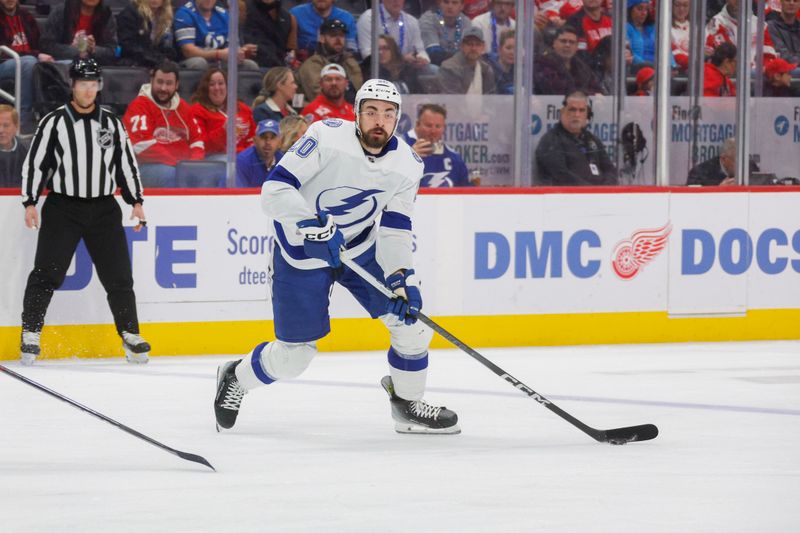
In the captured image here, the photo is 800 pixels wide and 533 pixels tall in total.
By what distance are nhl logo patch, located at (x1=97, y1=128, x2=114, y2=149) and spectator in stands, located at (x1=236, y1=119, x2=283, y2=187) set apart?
74 cm

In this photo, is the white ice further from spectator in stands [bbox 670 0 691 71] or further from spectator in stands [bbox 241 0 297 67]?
spectator in stands [bbox 670 0 691 71]

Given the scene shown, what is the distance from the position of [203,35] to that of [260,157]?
0.64 m

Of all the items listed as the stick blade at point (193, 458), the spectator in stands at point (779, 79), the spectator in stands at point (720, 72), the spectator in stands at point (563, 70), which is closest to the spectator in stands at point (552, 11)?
the spectator in stands at point (563, 70)

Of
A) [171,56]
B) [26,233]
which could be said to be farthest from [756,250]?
[26,233]

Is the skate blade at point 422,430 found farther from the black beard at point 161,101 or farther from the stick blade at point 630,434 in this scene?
the black beard at point 161,101

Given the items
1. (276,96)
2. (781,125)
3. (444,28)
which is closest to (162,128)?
(276,96)

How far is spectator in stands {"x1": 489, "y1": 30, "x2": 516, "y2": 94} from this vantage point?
720 centimetres

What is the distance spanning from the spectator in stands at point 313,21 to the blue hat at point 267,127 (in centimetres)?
45

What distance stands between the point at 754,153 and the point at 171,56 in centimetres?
311

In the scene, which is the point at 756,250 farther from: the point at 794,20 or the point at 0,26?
the point at 0,26

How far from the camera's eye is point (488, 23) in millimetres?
7195

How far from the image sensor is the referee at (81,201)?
599 cm

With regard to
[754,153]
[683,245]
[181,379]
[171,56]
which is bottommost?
[181,379]

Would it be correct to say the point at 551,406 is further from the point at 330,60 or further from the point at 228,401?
the point at 330,60
